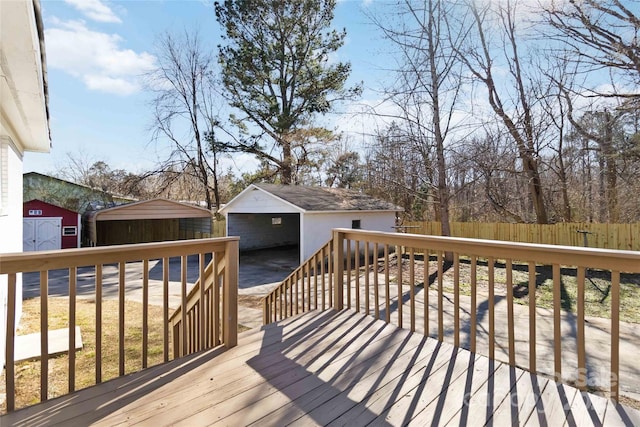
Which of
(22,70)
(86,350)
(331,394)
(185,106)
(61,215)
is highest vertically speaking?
(185,106)

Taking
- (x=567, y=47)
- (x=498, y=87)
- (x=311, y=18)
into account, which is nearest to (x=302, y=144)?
(x=311, y=18)

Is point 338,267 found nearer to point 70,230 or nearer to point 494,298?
point 494,298

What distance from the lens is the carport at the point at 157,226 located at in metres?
13.6

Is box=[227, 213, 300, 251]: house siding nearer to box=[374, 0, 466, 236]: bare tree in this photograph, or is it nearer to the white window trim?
the white window trim

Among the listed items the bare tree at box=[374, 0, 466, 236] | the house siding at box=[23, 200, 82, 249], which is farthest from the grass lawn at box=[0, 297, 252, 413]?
the bare tree at box=[374, 0, 466, 236]

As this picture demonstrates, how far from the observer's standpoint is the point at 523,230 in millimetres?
12109

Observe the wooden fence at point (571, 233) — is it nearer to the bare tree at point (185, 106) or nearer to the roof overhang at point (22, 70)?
the roof overhang at point (22, 70)

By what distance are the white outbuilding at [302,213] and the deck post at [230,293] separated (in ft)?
27.6

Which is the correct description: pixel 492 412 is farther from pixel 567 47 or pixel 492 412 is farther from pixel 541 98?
pixel 541 98

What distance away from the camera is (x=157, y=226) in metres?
16.9

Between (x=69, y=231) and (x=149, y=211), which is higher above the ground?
(x=149, y=211)

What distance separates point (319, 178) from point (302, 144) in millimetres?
3085

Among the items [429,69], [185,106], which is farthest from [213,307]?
[185,106]

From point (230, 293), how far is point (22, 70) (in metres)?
2.11
